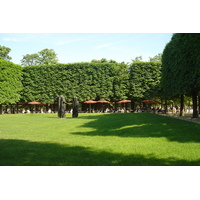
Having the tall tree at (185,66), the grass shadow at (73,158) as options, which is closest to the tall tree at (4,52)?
the tall tree at (185,66)

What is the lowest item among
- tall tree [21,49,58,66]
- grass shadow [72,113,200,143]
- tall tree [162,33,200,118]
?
grass shadow [72,113,200,143]

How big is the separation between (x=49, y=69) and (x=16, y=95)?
26.0 ft

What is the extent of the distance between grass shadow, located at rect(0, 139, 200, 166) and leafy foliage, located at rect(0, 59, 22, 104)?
33631 millimetres

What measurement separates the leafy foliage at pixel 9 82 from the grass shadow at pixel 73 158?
3363cm

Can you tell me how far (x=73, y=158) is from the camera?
5.36 m

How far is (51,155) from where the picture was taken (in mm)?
5629

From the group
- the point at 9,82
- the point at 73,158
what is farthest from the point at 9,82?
the point at 73,158

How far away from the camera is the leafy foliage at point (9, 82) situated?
37.3 metres

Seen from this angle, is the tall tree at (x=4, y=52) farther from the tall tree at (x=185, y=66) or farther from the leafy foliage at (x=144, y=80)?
the tall tree at (x=185, y=66)

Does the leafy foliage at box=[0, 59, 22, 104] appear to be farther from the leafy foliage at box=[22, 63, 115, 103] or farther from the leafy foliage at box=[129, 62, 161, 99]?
the leafy foliage at box=[129, 62, 161, 99]

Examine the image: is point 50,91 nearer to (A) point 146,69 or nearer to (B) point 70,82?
(B) point 70,82

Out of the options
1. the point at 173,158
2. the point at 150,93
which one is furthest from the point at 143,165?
the point at 150,93

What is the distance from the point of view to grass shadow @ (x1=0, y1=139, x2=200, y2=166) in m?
4.86

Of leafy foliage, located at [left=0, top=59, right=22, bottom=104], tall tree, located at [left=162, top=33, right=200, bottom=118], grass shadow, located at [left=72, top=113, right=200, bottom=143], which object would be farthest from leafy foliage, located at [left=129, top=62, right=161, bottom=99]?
grass shadow, located at [left=72, top=113, right=200, bottom=143]
